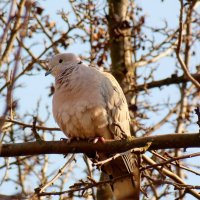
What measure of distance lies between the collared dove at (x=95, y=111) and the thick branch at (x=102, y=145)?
0.39 metres

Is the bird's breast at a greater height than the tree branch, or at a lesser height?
lesser

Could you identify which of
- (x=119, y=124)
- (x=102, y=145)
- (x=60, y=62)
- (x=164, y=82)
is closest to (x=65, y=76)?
(x=60, y=62)

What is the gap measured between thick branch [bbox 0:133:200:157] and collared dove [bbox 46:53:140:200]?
1.29 feet

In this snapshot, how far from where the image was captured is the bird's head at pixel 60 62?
488 centimetres

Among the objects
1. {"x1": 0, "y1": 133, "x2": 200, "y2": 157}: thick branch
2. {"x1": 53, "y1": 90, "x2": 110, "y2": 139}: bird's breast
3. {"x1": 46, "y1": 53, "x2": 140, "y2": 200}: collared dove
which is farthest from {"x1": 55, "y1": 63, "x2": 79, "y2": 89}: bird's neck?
{"x1": 0, "y1": 133, "x2": 200, "y2": 157}: thick branch

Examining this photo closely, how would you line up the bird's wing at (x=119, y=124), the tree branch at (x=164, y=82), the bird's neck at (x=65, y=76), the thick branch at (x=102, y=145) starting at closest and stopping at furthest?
the thick branch at (x=102, y=145), the bird's wing at (x=119, y=124), the bird's neck at (x=65, y=76), the tree branch at (x=164, y=82)

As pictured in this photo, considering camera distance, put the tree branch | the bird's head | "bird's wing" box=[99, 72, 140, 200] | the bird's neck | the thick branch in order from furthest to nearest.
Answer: the tree branch
the bird's head
the bird's neck
"bird's wing" box=[99, 72, 140, 200]
the thick branch

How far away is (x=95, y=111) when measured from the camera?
416 centimetres

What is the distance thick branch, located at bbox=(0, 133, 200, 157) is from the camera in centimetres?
316

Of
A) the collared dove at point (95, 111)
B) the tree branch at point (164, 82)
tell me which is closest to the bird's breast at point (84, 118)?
the collared dove at point (95, 111)

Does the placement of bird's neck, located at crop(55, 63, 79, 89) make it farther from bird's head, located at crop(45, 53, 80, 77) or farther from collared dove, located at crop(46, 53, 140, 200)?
bird's head, located at crop(45, 53, 80, 77)

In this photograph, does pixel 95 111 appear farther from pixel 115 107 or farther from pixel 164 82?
pixel 164 82

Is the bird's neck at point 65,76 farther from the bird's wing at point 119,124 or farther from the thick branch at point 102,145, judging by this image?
the thick branch at point 102,145

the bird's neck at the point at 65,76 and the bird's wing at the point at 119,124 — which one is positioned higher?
the bird's neck at the point at 65,76
